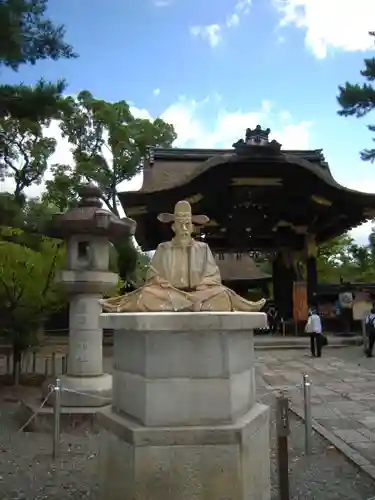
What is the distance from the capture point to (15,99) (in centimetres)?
912

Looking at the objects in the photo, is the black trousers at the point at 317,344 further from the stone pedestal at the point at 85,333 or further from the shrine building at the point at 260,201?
the stone pedestal at the point at 85,333

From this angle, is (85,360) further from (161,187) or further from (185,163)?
(185,163)

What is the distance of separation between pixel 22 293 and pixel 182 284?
835 cm

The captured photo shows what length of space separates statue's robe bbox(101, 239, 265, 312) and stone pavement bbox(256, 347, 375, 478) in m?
2.65

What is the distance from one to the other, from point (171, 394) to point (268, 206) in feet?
57.1

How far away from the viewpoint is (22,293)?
40.3ft

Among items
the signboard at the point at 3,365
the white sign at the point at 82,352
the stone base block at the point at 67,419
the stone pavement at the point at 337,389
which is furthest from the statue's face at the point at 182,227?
the signboard at the point at 3,365

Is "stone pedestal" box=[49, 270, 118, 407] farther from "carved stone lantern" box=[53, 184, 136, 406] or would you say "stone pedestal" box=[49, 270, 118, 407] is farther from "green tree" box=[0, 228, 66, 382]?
"green tree" box=[0, 228, 66, 382]

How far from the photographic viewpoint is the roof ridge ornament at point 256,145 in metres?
17.9

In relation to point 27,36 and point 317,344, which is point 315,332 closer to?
point 317,344

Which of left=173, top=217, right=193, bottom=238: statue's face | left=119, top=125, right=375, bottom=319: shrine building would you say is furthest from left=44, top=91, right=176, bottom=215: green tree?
left=173, top=217, right=193, bottom=238: statue's face

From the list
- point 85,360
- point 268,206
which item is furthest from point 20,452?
point 268,206

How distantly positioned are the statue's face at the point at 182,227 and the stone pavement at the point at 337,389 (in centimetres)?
309

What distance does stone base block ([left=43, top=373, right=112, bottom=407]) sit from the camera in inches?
330
